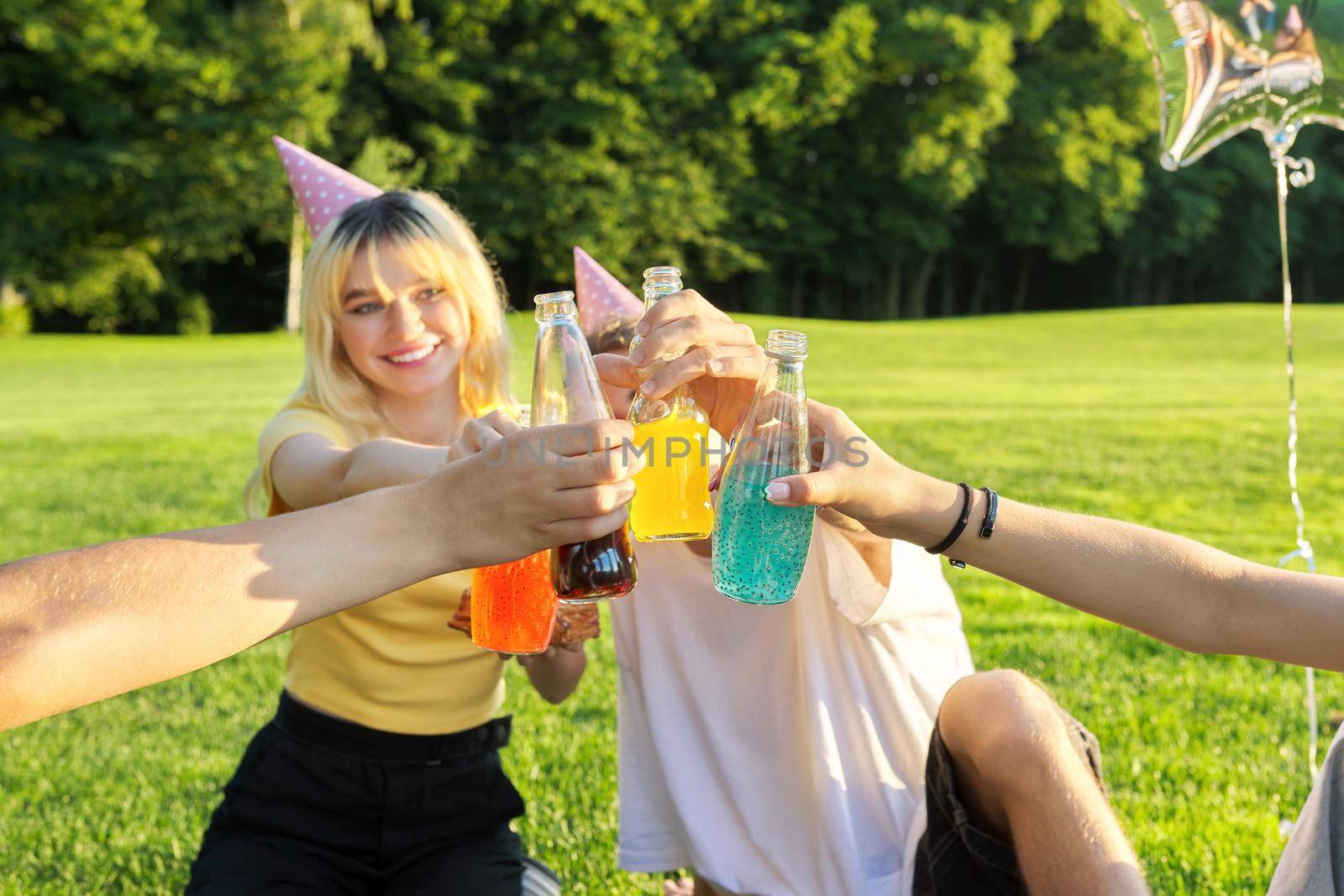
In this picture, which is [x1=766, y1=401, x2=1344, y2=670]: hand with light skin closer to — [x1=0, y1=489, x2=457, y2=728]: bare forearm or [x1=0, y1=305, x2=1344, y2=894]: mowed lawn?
[x1=0, y1=489, x2=457, y2=728]: bare forearm

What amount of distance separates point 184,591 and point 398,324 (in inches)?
54.3

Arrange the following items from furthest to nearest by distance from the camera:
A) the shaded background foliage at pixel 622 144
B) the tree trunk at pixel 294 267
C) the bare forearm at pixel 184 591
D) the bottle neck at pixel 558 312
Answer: the tree trunk at pixel 294 267 → the shaded background foliage at pixel 622 144 → the bottle neck at pixel 558 312 → the bare forearm at pixel 184 591

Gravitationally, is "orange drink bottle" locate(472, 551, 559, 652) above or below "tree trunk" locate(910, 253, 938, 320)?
above

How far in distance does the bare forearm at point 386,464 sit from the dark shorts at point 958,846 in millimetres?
1142

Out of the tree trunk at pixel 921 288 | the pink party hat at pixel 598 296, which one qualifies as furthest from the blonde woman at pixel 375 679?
the tree trunk at pixel 921 288

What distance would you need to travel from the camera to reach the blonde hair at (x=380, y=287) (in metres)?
2.85

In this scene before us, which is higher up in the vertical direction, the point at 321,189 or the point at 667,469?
the point at 321,189

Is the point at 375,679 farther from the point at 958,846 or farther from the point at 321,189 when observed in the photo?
the point at 321,189

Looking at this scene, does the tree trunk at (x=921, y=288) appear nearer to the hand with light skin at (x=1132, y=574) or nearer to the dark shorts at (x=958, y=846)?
the dark shorts at (x=958, y=846)

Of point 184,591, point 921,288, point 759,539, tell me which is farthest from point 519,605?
point 921,288

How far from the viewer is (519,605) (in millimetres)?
1989

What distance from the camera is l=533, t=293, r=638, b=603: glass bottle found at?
183cm

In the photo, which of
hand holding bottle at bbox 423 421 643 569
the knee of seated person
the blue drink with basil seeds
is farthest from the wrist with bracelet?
hand holding bottle at bbox 423 421 643 569

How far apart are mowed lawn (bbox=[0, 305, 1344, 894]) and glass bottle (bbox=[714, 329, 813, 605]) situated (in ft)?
5.55
